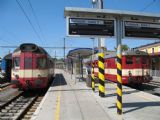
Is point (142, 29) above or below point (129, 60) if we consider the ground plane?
above

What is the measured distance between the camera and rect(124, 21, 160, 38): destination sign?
1352cm

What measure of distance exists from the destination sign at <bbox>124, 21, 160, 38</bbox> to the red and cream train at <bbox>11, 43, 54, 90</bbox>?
9.67m

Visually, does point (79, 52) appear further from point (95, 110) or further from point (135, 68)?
point (95, 110)

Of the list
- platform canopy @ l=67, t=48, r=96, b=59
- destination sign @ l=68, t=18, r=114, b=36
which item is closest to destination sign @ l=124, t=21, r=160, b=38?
destination sign @ l=68, t=18, r=114, b=36

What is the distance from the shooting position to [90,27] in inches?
513

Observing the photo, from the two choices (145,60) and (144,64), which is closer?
(144,64)

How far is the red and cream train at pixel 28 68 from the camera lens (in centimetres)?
2142

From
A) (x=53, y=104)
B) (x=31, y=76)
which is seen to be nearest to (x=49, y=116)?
(x=53, y=104)

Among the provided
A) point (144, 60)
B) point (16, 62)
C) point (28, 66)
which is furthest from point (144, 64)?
point (16, 62)

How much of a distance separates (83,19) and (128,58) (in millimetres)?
14015

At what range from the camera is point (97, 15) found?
13.1m

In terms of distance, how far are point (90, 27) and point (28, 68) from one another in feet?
31.3

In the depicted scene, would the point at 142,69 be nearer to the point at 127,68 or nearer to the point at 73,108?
the point at 127,68

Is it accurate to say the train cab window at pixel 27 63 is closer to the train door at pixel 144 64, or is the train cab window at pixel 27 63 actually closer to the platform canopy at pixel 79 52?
the train door at pixel 144 64
